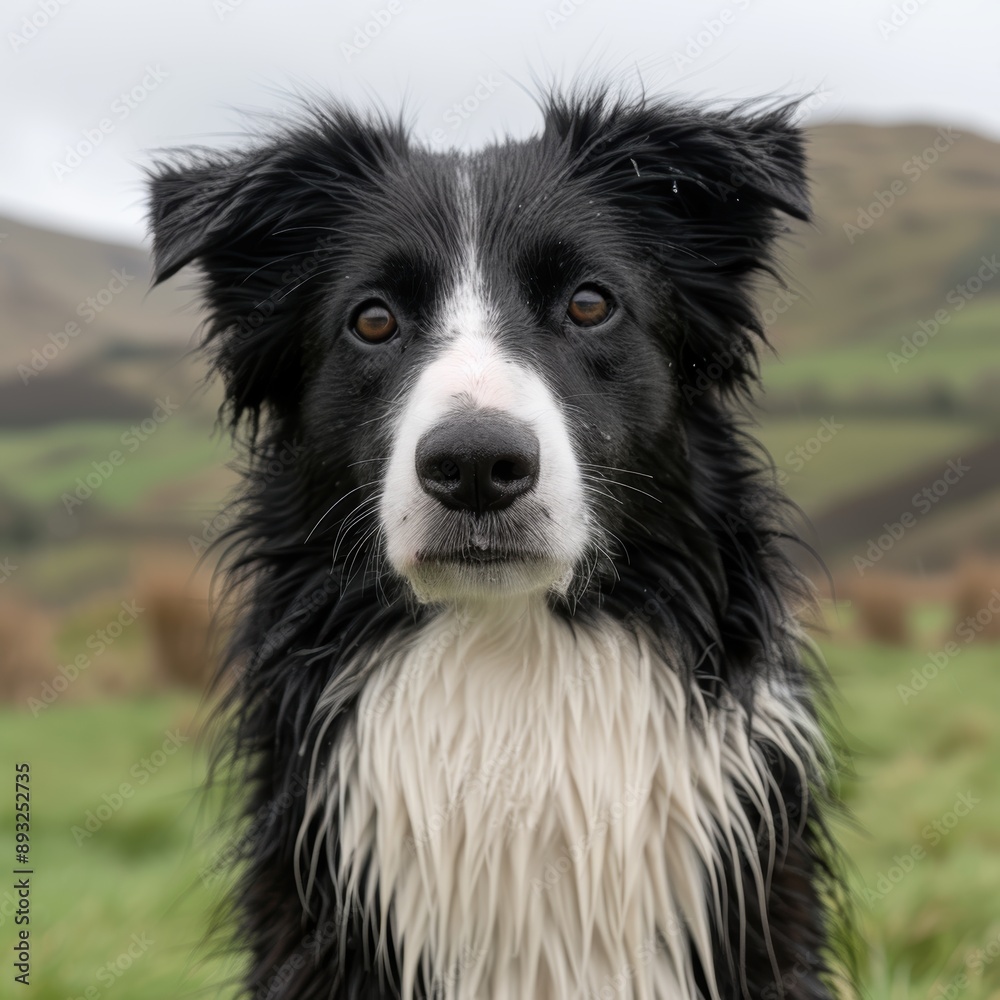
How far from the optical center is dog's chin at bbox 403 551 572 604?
2822mm

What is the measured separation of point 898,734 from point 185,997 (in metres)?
5.61

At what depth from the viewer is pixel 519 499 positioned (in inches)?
108

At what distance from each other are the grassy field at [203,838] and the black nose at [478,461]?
5.43 ft

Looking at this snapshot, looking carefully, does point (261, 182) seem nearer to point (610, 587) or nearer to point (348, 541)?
point (348, 541)

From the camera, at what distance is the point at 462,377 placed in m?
2.71
